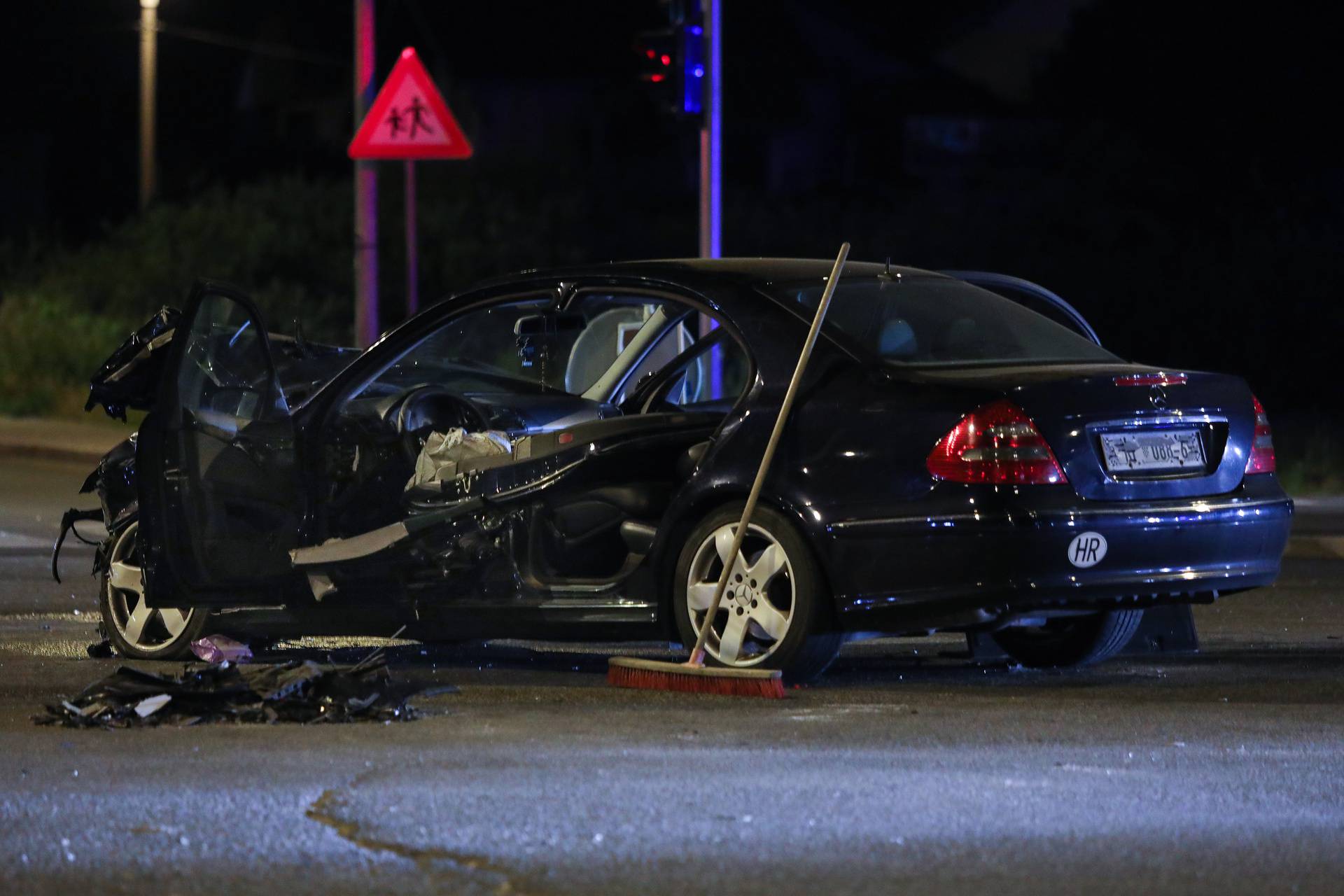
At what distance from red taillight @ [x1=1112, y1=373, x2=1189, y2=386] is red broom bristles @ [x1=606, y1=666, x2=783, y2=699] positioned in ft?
4.77

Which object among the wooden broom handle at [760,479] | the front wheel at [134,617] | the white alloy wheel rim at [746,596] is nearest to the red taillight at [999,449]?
the wooden broom handle at [760,479]

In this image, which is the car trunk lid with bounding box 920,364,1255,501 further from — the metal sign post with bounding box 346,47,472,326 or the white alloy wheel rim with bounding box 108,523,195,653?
the metal sign post with bounding box 346,47,472,326

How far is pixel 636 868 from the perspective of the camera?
17.5 ft

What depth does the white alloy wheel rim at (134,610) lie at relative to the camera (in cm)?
935

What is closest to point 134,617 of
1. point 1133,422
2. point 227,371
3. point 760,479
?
point 227,371

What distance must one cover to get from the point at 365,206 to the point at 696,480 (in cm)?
1079

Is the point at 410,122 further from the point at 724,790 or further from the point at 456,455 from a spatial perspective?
the point at 724,790

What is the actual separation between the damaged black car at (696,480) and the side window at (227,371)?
0.04ft

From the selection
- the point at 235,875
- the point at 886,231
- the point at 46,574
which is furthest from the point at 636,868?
the point at 886,231

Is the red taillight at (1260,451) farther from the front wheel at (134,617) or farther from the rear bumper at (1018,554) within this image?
the front wheel at (134,617)

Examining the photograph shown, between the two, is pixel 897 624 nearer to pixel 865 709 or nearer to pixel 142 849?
pixel 865 709

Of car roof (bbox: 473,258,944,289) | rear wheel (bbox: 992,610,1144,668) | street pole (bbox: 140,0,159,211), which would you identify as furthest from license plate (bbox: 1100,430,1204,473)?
street pole (bbox: 140,0,159,211)

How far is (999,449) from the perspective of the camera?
775 cm

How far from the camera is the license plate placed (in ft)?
25.9
